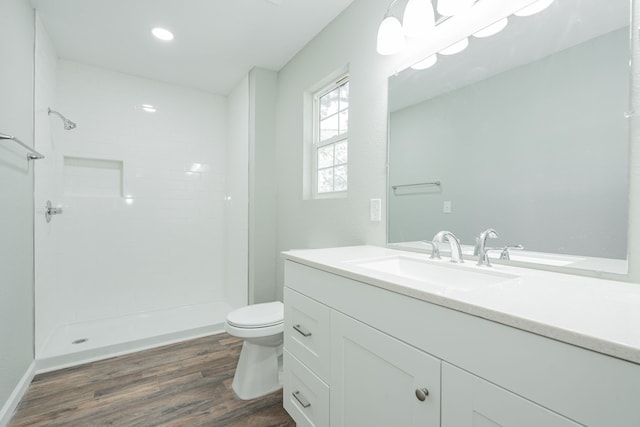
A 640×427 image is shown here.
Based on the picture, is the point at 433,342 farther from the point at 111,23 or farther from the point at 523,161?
the point at 111,23

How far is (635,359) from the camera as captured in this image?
0.43 metres

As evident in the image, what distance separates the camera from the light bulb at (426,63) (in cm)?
140

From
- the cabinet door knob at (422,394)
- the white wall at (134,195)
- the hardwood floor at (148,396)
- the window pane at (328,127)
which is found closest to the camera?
the cabinet door knob at (422,394)

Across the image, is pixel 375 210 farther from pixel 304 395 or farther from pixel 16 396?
pixel 16 396

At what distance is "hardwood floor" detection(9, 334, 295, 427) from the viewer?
1.52 meters

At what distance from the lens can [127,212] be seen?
285cm

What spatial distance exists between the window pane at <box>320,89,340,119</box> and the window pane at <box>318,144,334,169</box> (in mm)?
276

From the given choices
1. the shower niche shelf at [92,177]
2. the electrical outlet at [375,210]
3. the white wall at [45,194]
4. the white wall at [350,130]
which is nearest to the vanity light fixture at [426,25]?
the white wall at [350,130]

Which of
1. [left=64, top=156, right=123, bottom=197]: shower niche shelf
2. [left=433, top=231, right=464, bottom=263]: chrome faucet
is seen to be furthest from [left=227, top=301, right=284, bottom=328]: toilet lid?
[left=64, top=156, right=123, bottom=197]: shower niche shelf

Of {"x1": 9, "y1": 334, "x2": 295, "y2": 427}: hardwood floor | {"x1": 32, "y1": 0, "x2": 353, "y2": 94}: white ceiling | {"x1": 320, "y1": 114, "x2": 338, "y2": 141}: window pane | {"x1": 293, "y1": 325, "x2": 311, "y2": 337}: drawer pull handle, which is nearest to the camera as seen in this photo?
{"x1": 293, "y1": 325, "x2": 311, "y2": 337}: drawer pull handle

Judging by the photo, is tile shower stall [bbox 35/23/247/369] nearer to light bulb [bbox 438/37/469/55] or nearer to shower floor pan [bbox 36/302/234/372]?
shower floor pan [bbox 36/302/234/372]

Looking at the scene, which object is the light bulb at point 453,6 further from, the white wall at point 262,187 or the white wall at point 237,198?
the white wall at point 237,198

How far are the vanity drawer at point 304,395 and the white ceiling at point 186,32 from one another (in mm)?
2120

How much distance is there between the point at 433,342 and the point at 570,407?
0.27 m
